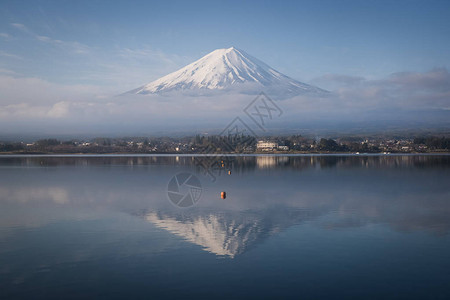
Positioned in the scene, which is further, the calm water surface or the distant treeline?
the distant treeline

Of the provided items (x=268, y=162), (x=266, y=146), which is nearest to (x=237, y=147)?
(x=266, y=146)

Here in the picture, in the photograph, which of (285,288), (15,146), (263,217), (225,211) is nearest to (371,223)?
(263,217)

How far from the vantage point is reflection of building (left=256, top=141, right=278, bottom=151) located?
9836 cm

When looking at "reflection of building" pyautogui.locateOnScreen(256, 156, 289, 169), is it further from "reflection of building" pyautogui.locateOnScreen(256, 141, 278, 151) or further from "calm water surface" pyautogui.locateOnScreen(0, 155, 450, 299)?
"reflection of building" pyautogui.locateOnScreen(256, 141, 278, 151)

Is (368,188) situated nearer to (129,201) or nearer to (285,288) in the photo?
(129,201)

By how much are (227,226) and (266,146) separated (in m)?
89.9

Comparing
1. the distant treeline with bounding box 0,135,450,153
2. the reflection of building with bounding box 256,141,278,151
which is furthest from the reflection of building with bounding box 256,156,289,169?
the reflection of building with bounding box 256,141,278,151

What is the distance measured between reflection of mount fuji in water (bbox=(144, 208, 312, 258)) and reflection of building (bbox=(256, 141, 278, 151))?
83.3 metres

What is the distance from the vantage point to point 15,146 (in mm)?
103562

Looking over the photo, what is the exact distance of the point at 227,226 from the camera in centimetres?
1230

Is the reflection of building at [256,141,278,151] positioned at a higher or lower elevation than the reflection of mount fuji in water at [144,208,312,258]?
higher

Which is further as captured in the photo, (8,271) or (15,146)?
(15,146)

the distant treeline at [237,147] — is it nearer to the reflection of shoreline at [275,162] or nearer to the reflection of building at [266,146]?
the reflection of building at [266,146]

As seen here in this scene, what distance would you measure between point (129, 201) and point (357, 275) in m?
11.8
